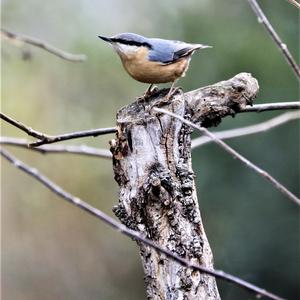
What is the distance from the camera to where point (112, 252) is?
18.7 ft

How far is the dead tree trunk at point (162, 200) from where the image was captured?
1.59 meters

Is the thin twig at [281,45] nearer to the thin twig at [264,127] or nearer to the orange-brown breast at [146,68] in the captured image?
the thin twig at [264,127]

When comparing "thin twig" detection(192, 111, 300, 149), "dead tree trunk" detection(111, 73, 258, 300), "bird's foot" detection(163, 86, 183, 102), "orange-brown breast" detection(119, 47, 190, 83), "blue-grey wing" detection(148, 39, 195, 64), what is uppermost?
"blue-grey wing" detection(148, 39, 195, 64)

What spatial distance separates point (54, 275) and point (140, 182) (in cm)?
448

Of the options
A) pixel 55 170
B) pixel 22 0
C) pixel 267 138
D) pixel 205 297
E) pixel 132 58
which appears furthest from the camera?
pixel 55 170

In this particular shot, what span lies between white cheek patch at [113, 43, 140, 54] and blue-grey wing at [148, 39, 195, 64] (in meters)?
0.05

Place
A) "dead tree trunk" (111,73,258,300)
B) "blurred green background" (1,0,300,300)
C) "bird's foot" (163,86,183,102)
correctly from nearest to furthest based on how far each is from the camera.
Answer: "dead tree trunk" (111,73,258,300)
"bird's foot" (163,86,183,102)
"blurred green background" (1,0,300,300)

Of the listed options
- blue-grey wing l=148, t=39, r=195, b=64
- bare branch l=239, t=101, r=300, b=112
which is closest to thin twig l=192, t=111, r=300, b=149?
bare branch l=239, t=101, r=300, b=112

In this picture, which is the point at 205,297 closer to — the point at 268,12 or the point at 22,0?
the point at 268,12

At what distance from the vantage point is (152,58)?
2.00 metres

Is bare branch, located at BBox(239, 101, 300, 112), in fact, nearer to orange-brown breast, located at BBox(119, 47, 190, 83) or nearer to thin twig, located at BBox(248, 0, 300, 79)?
orange-brown breast, located at BBox(119, 47, 190, 83)

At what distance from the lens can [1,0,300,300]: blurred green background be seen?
3.86m

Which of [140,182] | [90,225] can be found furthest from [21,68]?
[140,182]

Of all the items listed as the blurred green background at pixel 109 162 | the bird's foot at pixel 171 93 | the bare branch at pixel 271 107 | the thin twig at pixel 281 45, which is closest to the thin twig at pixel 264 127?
the bare branch at pixel 271 107
